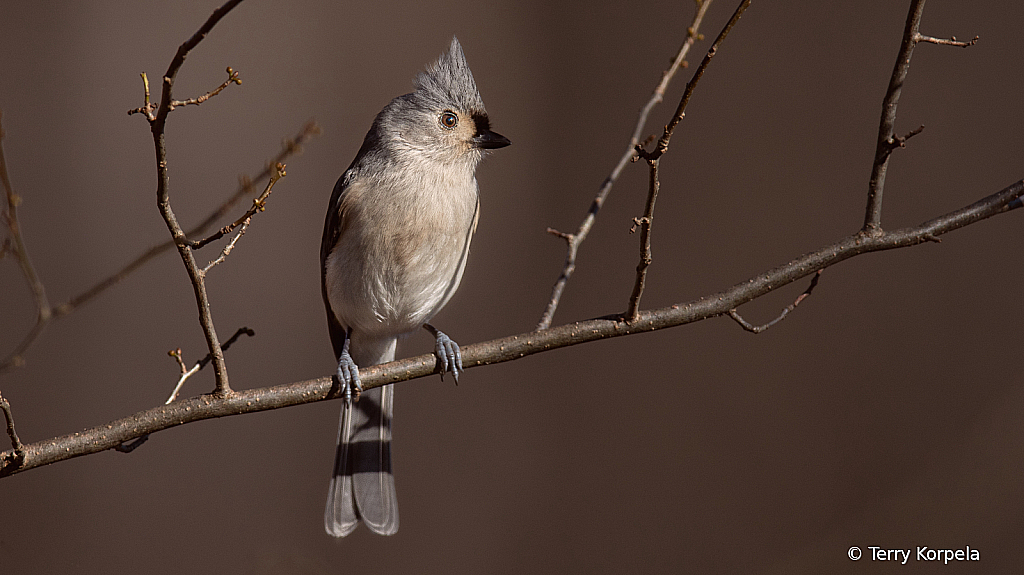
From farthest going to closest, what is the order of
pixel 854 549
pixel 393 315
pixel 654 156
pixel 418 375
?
pixel 854 549
pixel 393 315
pixel 418 375
pixel 654 156

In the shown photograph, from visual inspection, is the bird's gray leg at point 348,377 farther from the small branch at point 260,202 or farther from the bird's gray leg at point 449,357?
the small branch at point 260,202

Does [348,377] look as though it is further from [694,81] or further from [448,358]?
[694,81]

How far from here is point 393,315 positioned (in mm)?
2129

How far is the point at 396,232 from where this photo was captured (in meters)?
1.93

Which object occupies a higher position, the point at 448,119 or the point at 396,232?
the point at 448,119

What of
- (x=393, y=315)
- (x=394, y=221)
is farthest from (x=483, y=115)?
(x=393, y=315)

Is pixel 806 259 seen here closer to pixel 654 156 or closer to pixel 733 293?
pixel 733 293

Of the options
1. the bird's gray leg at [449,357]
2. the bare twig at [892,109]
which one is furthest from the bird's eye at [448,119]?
the bare twig at [892,109]

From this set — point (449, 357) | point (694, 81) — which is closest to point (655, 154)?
→ point (694, 81)

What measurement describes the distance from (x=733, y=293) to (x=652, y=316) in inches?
7.2

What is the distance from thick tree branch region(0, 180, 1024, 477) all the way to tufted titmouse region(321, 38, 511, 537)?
259 millimetres

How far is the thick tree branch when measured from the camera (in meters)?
1.42

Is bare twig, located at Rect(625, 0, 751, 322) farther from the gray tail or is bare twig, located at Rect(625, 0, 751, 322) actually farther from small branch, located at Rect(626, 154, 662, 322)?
the gray tail

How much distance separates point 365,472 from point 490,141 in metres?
1.08
